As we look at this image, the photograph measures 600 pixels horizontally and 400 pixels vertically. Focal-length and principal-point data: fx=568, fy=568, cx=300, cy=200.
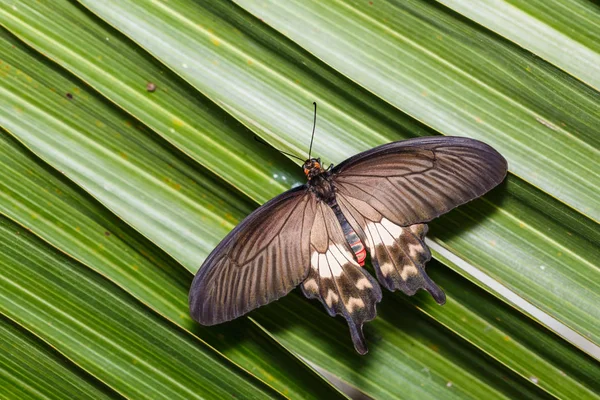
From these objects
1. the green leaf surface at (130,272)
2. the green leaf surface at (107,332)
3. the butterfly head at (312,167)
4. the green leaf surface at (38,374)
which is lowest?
the green leaf surface at (38,374)

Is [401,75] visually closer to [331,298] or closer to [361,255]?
[361,255]

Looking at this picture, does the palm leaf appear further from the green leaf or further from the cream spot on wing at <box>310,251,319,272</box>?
the cream spot on wing at <box>310,251,319,272</box>

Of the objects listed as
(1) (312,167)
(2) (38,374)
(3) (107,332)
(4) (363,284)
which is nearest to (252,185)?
(1) (312,167)

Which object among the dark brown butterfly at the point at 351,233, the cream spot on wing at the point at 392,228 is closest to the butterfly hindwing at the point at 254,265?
the dark brown butterfly at the point at 351,233

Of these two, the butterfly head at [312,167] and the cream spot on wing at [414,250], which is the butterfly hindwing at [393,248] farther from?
the butterfly head at [312,167]

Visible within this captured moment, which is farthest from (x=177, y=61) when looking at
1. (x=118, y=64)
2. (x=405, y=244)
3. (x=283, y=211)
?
(x=405, y=244)

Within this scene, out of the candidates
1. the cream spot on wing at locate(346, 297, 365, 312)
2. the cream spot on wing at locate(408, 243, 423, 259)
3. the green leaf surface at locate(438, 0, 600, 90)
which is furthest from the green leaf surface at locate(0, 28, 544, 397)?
the green leaf surface at locate(438, 0, 600, 90)
